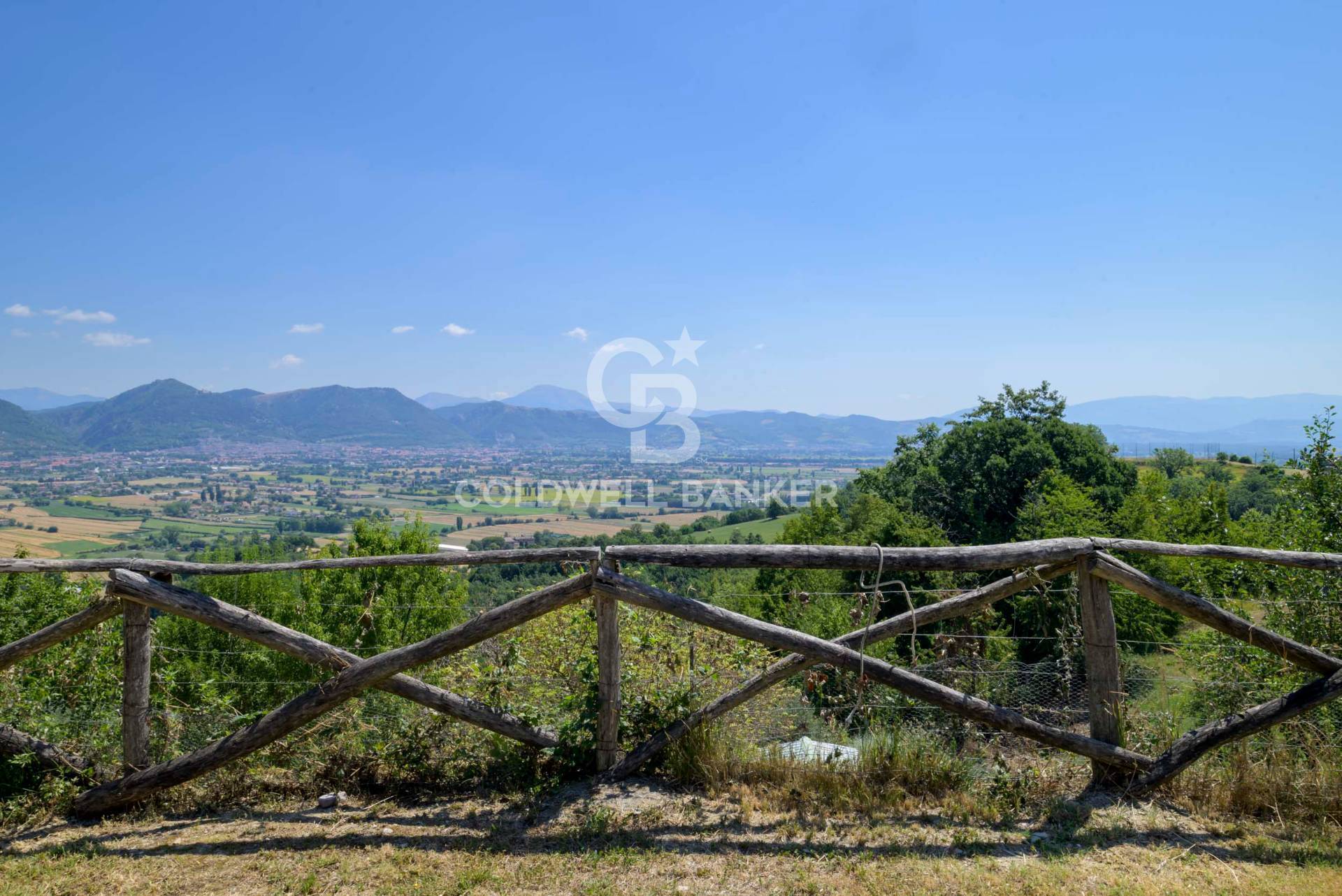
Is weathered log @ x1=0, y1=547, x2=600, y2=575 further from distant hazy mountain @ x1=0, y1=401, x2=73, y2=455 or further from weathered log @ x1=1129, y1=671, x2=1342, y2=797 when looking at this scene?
distant hazy mountain @ x1=0, y1=401, x2=73, y2=455

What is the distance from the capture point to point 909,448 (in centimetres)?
4391

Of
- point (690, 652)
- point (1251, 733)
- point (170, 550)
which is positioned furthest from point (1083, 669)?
point (170, 550)

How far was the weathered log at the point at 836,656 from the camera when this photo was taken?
408 centimetres

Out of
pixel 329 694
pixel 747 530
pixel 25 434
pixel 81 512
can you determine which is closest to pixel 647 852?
pixel 329 694

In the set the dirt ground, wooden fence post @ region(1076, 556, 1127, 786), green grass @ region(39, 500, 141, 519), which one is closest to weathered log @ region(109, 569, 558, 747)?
the dirt ground

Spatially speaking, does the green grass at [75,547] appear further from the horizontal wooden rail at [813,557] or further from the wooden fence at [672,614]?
the horizontal wooden rail at [813,557]

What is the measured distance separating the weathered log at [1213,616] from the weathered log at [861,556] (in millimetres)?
199

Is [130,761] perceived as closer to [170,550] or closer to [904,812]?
[904,812]

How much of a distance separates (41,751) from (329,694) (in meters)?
1.83

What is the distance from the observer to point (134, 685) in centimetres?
426

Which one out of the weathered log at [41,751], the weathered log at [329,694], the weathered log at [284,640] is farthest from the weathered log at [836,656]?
the weathered log at [41,751]

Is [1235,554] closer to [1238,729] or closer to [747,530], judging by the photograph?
[1238,729]

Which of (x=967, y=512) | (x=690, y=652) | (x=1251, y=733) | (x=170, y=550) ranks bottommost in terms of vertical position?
(x=170, y=550)

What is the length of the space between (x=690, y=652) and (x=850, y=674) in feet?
3.26
